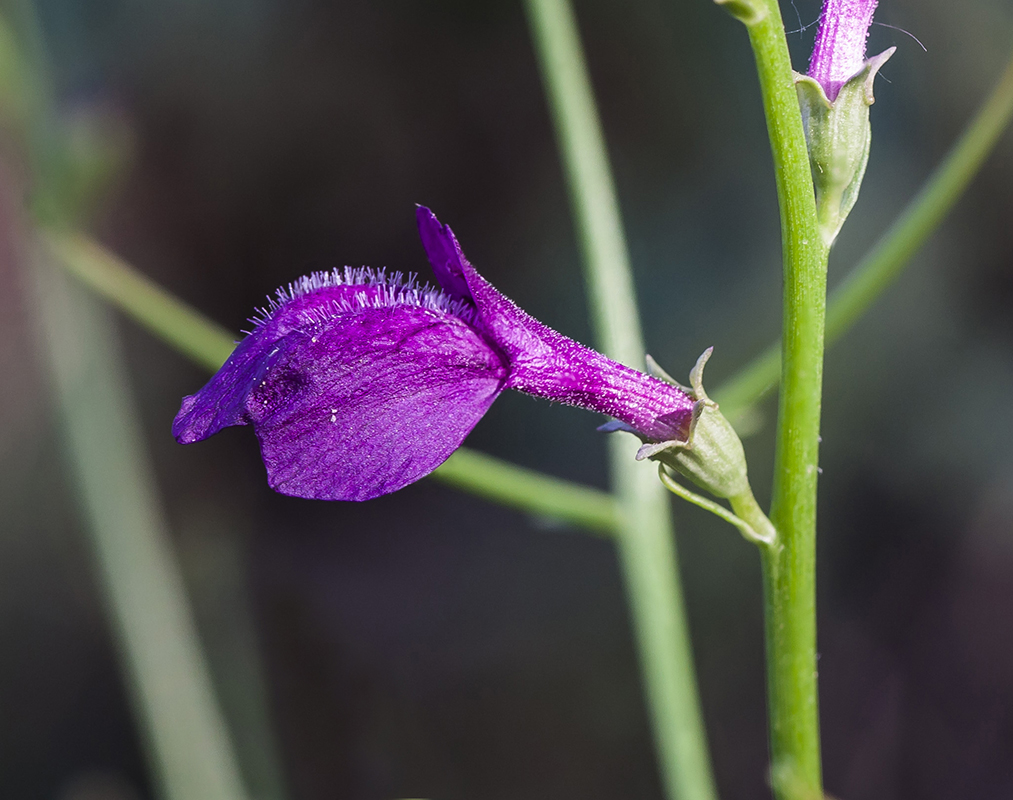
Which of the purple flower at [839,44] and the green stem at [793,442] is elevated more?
the purple flower at [839,44]

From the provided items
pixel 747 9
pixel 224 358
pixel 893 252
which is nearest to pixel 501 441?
pixel 224 358

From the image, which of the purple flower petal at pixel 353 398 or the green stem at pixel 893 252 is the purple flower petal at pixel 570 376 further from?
the green stem at pixel 893 252

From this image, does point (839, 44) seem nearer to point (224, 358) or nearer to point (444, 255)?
point (444, 255)

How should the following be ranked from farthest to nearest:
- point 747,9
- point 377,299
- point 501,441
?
point 501,441 → point 377,299 → point 747,9

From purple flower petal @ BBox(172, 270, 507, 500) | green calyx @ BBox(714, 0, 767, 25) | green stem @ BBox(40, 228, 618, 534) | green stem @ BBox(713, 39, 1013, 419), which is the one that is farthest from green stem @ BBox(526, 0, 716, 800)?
green calyx @ BBox(714, 0, 767, 25)

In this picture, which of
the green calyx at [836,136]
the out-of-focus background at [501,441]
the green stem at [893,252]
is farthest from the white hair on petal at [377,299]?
the out-of-focus background at [501,441]

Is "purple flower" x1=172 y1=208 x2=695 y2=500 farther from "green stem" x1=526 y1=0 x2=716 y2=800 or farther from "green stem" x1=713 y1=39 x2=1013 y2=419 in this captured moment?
"green stem" x1=526 y1=0 x2=716 y2=800
